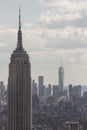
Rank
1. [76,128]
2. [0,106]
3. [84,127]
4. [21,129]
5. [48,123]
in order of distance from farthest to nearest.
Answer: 1. [0,106]
2. [48,123]
3. [84,127]
4. [76,128]
5. [21,129]

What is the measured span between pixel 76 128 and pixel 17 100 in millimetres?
18650

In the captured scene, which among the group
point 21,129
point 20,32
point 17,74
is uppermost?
point 20,32

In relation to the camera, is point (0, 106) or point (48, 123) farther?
point (0, 106)

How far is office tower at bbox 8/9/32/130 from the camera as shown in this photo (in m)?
83.8

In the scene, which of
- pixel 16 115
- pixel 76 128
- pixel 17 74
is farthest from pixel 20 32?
pixel 76 128

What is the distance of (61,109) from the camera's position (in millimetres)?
167000

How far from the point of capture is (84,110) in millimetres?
167000

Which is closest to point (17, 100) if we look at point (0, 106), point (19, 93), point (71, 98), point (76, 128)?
point (19, 93)

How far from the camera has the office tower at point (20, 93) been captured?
275ft

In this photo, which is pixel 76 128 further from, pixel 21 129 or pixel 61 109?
Result: pixel 61 109

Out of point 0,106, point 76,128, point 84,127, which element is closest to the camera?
point 76,128

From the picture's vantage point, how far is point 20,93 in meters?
84.1

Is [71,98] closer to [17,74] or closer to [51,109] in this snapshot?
[51,109]

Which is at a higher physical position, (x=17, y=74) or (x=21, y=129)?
(x=17, y=74)
